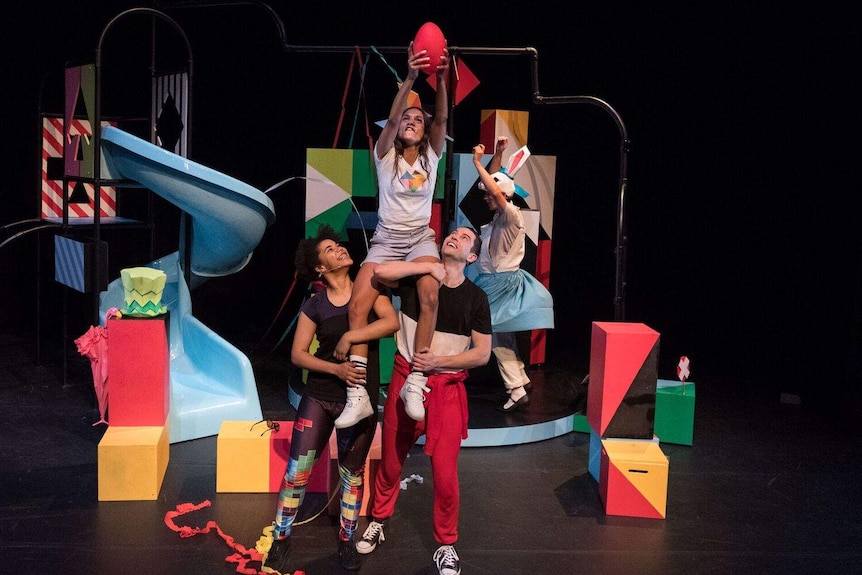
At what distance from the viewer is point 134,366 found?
4.21 m

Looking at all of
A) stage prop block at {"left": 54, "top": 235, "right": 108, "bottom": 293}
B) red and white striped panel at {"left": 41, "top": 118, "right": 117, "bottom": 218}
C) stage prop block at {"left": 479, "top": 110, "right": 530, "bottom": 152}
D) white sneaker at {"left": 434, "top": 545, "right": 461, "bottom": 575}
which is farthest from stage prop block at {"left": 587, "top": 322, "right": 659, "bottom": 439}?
red and white striped panel at {"left": 41, "top": 118, "right": 117, "bottom": 218}

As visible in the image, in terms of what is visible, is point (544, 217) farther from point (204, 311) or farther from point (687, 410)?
point (204, 311)

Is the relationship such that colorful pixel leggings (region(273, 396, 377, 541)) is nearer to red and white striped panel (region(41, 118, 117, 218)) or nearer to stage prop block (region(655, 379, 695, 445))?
stage prop block (region(655, 379, 695, 445))

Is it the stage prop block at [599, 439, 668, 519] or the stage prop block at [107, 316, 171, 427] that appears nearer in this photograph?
the stage prop block at [599, 439, 668, 519]

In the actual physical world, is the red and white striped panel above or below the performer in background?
above

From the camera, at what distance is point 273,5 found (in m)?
6.83

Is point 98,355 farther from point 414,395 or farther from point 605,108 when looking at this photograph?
point 605,108

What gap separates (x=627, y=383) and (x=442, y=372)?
4.08ft

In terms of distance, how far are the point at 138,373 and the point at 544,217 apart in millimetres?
3026

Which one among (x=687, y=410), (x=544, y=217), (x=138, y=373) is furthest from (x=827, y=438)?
(x=138, y=373)

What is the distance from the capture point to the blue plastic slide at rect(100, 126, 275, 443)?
4844mm

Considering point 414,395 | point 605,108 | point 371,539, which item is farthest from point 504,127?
point 371,539

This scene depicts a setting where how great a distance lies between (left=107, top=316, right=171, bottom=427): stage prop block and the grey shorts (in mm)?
1095

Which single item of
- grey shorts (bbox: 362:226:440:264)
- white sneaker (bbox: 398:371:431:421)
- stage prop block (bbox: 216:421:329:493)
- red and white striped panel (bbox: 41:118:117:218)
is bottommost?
stage prop block (bbox: 216:421:329:493)
